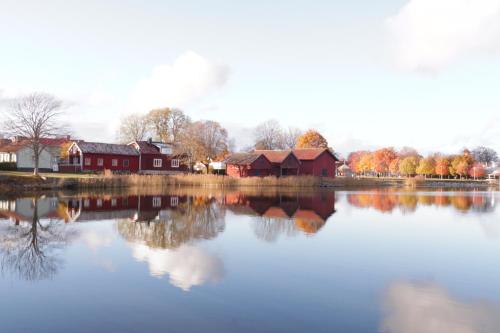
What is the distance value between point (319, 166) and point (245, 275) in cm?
5213

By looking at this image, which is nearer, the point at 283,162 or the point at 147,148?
the point at 283,162

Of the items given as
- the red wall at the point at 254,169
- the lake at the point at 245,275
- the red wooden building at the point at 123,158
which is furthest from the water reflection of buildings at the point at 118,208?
the red wall at the point at 254,169

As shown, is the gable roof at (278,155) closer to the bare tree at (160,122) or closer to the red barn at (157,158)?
the red barn at (157,158)

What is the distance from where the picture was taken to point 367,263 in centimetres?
1303

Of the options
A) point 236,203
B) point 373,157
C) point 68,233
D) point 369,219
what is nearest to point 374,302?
point 68,233

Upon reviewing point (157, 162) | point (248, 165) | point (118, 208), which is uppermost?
point (157, 162)

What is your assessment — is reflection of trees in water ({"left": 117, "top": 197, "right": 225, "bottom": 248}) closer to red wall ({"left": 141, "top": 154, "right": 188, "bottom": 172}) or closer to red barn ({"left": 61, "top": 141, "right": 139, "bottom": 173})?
red barn ({"left": 61, "top": 141, "right": 139, "bottom": 173})

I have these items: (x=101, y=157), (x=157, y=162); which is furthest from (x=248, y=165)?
(x=101, y=157)

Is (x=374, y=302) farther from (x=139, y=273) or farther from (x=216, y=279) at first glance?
(x=139, y=273)

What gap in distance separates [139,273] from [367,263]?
616 centimetres

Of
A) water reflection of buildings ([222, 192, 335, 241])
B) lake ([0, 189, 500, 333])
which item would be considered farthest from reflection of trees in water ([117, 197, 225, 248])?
water reflection of buildings ([222, 192, 335, 241])

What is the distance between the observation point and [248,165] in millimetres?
57125

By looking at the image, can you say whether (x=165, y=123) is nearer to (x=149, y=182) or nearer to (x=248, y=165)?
(x=248, y=165)

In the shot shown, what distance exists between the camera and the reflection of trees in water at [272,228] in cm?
1766
